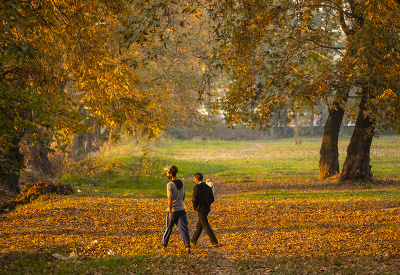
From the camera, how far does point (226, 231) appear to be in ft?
39.5

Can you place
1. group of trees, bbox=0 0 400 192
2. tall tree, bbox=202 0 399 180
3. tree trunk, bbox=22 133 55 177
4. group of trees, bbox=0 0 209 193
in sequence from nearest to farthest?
1. group of trees, bbox=0 0 400 192
2. group of trees, bbox=0 0 209 193
3. tall tree, bbox=202 0 399 180
4. tree trunk, bbox=22 133 55 177

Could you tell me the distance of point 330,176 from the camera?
2411cm

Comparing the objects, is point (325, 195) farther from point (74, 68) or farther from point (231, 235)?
point (74, 68)

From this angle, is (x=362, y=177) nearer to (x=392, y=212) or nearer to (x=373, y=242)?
(x=392, y=212)

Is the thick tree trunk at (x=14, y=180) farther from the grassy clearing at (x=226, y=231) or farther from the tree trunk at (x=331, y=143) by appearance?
the tree trunk at (x=331, y=143)

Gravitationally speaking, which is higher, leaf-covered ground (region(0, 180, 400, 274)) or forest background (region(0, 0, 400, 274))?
forest background (region(0, 0, 400, 274))

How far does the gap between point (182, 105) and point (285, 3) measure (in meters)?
14.3

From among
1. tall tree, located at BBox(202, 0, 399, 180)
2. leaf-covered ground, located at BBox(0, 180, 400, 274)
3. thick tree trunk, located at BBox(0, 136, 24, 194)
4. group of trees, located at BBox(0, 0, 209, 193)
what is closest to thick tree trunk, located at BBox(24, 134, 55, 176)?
thick tree trunk, located at BBox(0, 136, 24, 194)

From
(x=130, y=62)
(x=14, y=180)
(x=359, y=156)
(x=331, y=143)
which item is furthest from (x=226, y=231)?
(x=331, y=143)

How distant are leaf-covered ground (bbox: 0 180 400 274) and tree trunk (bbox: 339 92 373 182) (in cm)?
259

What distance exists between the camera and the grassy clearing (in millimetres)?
8492

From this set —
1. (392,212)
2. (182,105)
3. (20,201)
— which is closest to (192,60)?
(182,105)

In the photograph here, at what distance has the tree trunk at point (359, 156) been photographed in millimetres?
20875

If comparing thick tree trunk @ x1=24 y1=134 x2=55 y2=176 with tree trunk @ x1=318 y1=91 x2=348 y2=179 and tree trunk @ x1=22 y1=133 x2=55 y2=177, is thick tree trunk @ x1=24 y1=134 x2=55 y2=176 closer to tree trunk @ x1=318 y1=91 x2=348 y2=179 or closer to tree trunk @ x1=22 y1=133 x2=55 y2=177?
tree trunk @ x1=22 y1=133 x2=55 y2=177
